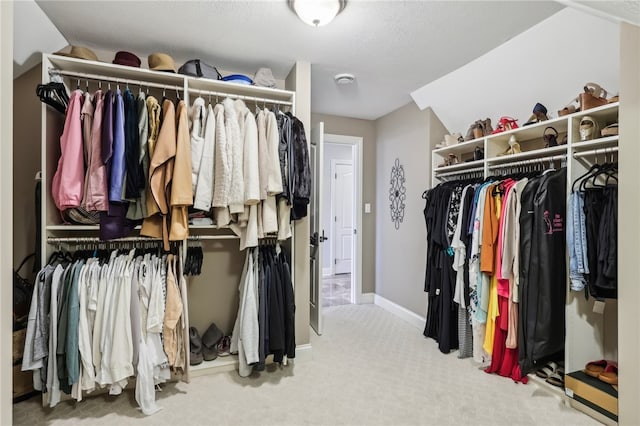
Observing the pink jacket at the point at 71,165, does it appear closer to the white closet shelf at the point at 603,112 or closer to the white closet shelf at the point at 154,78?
the white closet shelf at the point at 154,78

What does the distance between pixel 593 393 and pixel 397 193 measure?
7.89 ft

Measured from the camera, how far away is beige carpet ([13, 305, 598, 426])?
184 centimetres

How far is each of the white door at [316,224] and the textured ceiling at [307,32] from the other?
662 millimetres

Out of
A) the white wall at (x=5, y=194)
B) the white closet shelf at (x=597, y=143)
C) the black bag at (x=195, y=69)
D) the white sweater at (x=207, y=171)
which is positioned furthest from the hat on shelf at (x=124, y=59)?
the white closet shelf at (x=597, y=143)

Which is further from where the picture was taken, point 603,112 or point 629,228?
point 603,112

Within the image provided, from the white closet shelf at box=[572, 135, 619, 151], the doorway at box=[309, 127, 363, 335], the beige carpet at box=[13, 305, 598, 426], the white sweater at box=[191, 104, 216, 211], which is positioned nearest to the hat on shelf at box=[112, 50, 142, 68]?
the white sweater at box=[191, 104, 216, 211]

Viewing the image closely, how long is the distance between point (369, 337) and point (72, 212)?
8.50 ft

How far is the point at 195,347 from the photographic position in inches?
95.3

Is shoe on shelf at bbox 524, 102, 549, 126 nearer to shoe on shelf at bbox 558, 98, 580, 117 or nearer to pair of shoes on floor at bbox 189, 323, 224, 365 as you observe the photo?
shoe on shelf at bbox 558, 98, 580, 117

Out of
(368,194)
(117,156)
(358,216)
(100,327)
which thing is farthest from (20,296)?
(368,194)

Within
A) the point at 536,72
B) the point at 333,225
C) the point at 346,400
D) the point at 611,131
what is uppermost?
the point at 536,72

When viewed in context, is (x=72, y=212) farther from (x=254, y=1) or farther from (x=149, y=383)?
(x=254, y=1)

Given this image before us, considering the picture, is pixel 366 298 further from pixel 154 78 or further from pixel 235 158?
pixel 154 78

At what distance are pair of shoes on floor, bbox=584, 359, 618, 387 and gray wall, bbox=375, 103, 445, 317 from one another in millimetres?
1427
